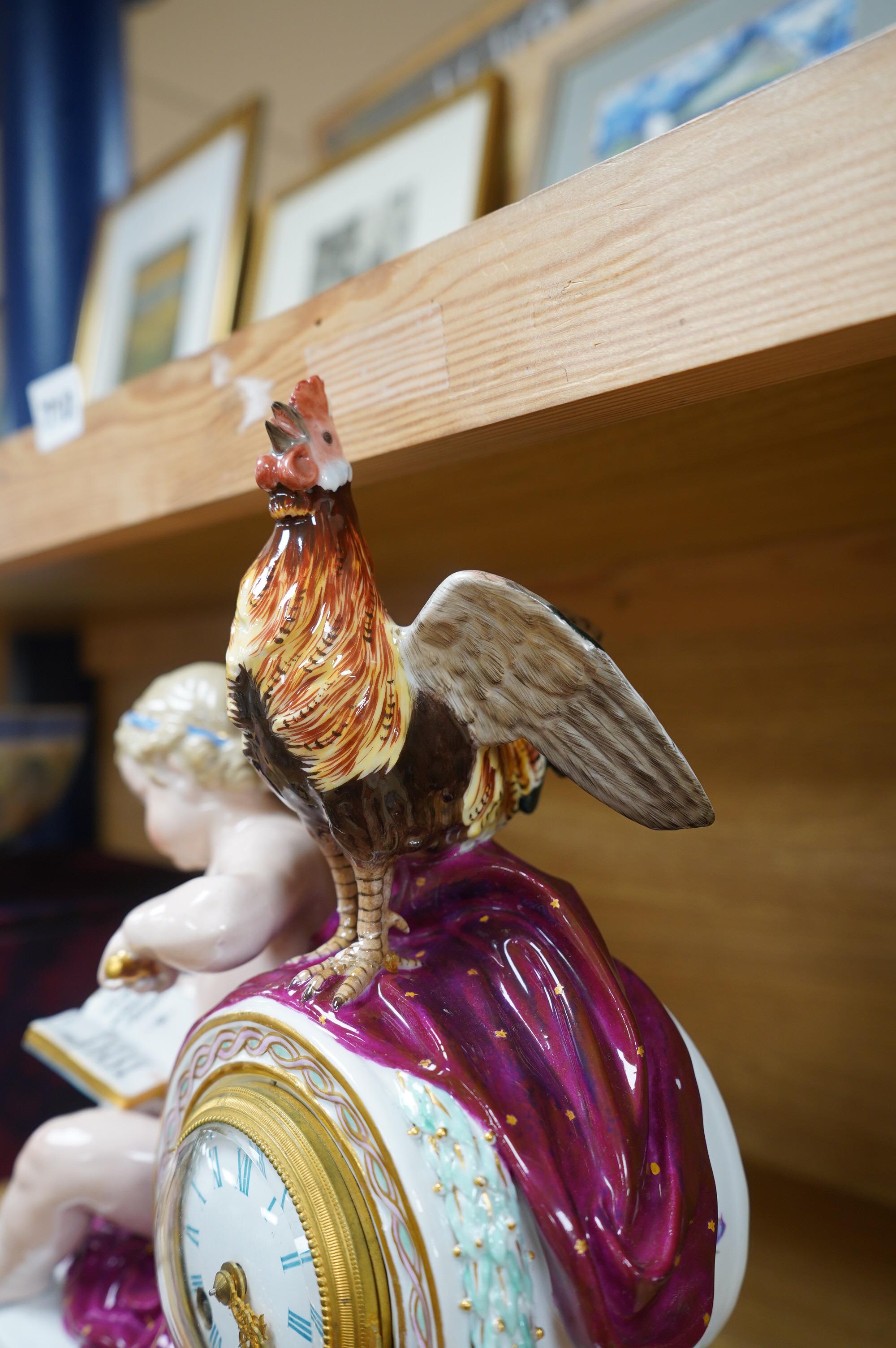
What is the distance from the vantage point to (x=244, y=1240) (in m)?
0.40

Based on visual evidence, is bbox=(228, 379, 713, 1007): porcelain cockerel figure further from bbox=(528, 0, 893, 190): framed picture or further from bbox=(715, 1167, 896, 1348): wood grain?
bbox=(528, 0, 893, 190): framed picture

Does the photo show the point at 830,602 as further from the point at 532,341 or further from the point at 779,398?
the point at 532,341

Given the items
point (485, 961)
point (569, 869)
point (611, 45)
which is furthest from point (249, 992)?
point (611, 45)

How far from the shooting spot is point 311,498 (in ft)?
1.30

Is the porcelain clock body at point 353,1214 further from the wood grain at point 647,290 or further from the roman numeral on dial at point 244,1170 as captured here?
the wood grain at point 647,290

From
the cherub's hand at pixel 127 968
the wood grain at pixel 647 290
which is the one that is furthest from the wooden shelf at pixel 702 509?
the cherub's hand at pixel 127 968

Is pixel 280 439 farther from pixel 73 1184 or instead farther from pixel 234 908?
pixel 73 1184

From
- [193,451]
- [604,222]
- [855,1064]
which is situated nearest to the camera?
[604,222]

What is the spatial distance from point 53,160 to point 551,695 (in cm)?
122

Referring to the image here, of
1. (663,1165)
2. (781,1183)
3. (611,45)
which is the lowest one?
(781,1183)

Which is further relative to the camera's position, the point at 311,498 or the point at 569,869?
the point at 569,869

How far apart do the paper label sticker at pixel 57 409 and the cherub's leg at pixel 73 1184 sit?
1.37 feet

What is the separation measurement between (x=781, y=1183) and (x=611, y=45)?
92cm

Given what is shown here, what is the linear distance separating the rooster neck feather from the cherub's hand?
216 millimetres
